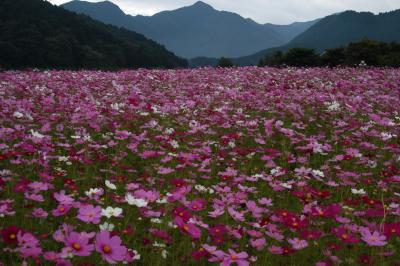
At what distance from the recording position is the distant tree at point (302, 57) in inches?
1033

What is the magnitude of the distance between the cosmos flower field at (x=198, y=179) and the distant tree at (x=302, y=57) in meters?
14.6

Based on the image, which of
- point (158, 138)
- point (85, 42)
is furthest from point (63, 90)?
point (85, 42)

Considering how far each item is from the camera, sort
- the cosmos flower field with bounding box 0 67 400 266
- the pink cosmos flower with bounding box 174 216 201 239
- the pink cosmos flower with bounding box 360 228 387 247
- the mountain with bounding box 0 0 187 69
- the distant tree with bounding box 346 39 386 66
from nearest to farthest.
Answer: the pink cosmos flower with bounding box 174 216 201 239 → the pink cosmos flower with bounding box 360 228 387 247 → the cosmos flower field with bounding box 0 67 400 266 → the distant tree with bounding box 346 39 386 66 → the mountain with bounding box 0 0 187 69

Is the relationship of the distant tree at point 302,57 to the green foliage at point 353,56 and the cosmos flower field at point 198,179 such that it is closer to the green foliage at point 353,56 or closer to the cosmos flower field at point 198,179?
the green foliage at point 353,56

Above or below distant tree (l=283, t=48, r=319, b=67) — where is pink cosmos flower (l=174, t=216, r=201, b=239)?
below

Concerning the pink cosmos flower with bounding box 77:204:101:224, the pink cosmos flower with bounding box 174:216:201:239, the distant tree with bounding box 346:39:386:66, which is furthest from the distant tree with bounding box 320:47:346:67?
the pink cosmos flower with bounding box 77:204:101:224

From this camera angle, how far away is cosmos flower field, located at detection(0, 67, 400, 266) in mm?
3078

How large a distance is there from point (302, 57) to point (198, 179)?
2304cm

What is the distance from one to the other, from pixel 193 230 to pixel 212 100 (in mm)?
7198

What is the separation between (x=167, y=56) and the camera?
6056cm

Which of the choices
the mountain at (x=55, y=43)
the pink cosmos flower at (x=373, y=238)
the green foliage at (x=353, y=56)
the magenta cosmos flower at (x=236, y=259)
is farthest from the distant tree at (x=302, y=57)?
the magenta cosmos flower at (x=236, y=259)

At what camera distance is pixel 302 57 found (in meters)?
26.7

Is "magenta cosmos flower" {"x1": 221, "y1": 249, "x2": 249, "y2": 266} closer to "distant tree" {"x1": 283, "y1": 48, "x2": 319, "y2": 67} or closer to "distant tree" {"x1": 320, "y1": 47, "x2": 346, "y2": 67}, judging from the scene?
"distant tree" {"x1": 283, "y1": 48, "x2": 319, "y2": 67}

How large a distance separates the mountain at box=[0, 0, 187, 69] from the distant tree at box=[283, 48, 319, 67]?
16.7 m
